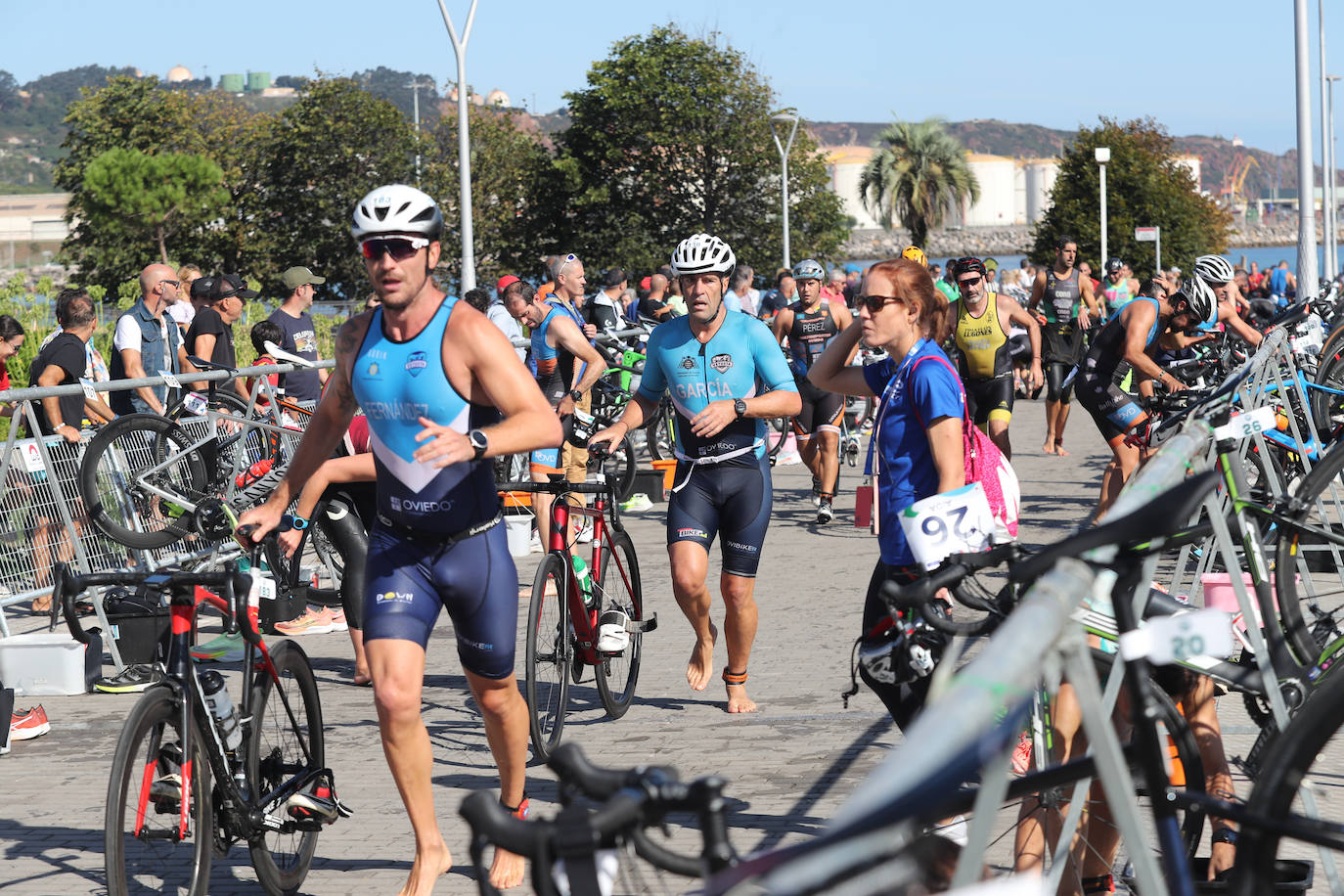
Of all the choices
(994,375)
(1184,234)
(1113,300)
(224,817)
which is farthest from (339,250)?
(224,817)

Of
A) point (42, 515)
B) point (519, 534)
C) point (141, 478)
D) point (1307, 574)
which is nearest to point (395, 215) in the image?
point (1307, 574)

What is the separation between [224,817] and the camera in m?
4.64

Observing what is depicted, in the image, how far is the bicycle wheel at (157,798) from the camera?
4305mm

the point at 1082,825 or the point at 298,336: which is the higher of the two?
the point at 298,336

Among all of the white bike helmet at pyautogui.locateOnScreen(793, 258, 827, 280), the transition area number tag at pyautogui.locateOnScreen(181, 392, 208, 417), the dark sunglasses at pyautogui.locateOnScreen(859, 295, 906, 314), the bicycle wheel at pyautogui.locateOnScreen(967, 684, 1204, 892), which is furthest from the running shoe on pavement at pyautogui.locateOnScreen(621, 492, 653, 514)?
the bicycle wheel at pyautogui.locateOnScreen(967, 684, 1204, 892)

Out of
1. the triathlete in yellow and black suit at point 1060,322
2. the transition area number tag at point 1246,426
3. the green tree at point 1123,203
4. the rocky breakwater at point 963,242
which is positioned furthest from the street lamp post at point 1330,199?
the rocky breakwater at point 963,242

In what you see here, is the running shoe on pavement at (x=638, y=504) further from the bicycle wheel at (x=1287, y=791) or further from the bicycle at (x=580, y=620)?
the bicycle wheel at (x=1287, y=791)

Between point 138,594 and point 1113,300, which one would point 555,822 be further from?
point 1113,300

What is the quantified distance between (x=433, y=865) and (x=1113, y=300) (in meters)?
18.5

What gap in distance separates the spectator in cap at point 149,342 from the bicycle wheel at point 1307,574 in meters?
7.99

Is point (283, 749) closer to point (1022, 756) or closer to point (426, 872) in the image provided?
point (426, 872)

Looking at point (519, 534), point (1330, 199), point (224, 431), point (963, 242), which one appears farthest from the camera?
point (963, 242)

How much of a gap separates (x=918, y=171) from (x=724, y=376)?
6755 centimetres

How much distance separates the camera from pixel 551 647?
674cm
